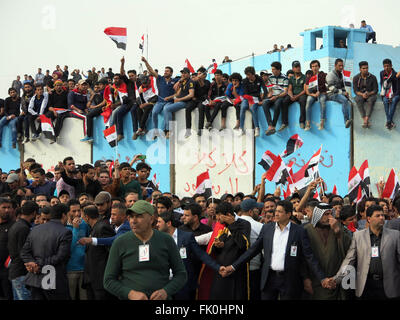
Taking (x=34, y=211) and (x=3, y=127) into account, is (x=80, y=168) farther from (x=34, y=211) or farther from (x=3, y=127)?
(x=3, y=127)

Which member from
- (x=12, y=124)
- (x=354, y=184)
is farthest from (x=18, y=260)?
(x=12, y=124)

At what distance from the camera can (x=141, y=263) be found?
7.57m

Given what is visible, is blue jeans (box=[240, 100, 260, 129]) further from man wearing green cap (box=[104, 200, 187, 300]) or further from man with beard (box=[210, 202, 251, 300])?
man wearing green cap (box=[104, 200, 187, 300])

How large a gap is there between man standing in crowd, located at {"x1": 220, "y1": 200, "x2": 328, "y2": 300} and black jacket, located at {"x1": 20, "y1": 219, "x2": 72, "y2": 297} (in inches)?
79.0

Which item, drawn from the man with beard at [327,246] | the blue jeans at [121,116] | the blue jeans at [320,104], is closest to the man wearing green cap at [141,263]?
the man with beard at [327,246]

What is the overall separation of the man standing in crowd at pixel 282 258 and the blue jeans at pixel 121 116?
A: 1288cm

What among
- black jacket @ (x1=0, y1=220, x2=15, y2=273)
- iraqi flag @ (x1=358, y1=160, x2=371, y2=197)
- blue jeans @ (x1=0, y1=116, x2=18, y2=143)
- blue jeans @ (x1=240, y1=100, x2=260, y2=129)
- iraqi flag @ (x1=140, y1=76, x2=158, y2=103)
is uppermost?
iraqi flag @ (x1=140, y1=76, x2=158, y2=103)

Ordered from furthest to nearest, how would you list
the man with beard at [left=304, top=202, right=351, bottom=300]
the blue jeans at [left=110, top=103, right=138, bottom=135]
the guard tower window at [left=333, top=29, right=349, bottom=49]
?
the guard tower window at [left=333, top=29, right=349, bottom=49] → the blue jeans at [left=110, top=103, right=138, bottom=135] → the man with beard at [left=304, top=202, right=351, bottom=300]

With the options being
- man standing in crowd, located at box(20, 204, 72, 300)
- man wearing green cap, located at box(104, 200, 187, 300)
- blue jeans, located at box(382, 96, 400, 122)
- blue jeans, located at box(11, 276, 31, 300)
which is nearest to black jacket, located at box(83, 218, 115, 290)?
man standing in crowd, located at box(20, 204, 72, 300)

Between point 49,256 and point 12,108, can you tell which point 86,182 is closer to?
point 49,256

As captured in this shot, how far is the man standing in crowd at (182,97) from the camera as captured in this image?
67.2ft

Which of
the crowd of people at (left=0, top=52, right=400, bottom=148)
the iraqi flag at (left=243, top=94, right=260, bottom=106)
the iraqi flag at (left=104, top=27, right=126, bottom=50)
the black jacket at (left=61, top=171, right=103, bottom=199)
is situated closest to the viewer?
the black jacket at (left=61, top=171, right=103, bottom=199)

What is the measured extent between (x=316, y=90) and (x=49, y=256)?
10248 millimetres

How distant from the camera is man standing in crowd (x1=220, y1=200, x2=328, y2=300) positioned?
9.80 meters
